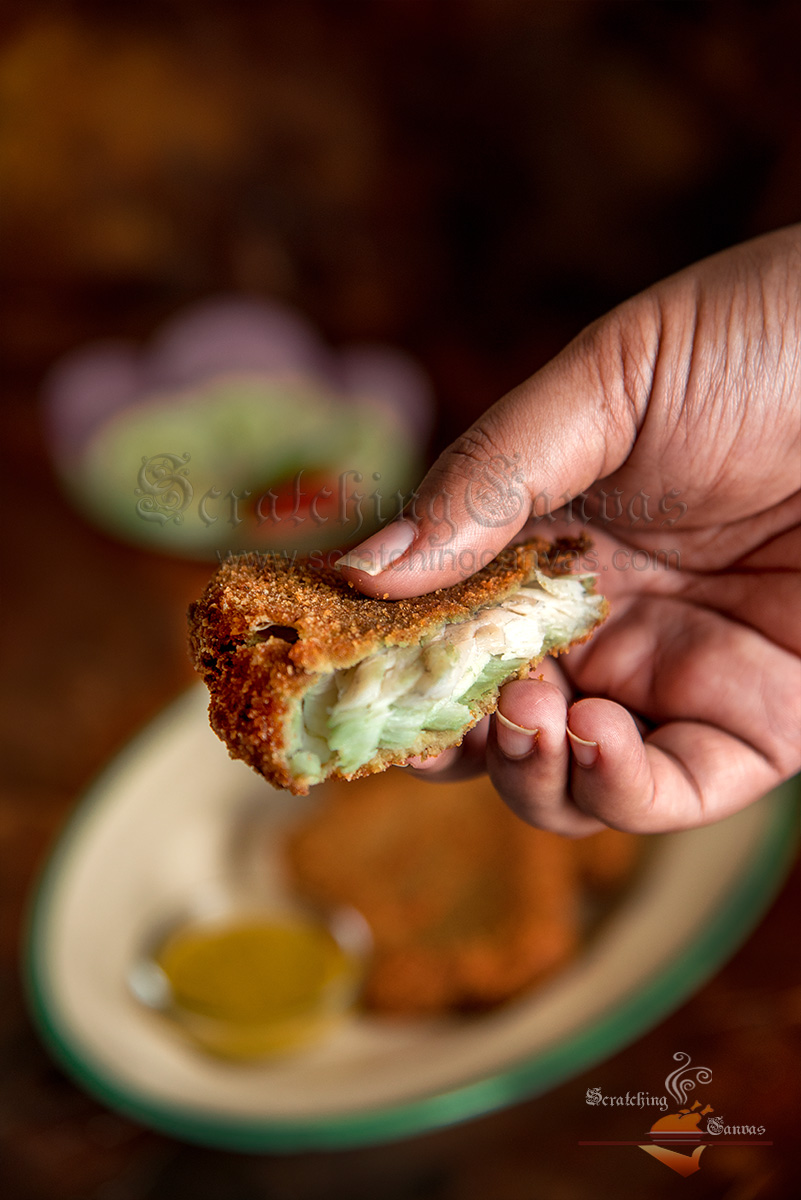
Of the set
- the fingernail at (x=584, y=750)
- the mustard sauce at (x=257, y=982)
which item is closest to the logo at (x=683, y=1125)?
the mustard sauce at (x=257, y=982)

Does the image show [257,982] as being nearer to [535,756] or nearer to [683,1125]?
[683,1125]

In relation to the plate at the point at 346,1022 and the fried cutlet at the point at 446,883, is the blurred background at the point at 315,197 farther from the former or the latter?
the fried cutlet at the point at 446,883

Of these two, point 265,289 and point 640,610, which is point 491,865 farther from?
point 265,289

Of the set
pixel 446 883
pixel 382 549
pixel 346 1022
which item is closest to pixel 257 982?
pixel 346 1022

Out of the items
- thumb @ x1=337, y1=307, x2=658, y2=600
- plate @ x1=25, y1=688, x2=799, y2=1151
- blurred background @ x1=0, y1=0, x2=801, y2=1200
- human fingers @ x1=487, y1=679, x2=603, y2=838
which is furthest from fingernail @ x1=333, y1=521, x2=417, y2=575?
blurred background @ x1=0, y1=0, x2=801, y2=1200

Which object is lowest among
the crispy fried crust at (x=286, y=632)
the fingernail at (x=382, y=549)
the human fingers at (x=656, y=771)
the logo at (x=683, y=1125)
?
the logo at (x=683, y=1125)

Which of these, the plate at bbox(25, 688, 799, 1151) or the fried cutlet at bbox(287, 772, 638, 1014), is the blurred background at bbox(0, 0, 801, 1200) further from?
the fried cutlet at bbox(287, 772, 638, 1014)
